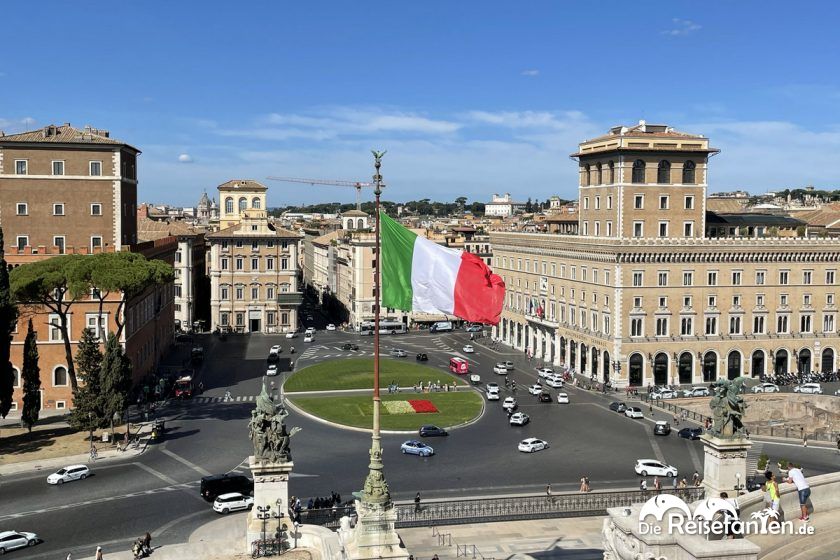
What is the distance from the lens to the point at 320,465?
45.8 meters

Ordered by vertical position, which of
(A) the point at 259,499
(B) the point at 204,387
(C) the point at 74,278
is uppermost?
(C) the point at 74,278

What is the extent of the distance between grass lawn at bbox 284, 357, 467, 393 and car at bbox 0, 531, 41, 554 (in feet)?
110

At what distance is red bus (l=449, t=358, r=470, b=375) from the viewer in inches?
2997

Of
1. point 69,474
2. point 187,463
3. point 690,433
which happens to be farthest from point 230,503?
point 690,433

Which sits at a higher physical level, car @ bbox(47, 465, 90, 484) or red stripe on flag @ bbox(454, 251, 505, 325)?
red stripe on flag @ bbox(454, 251, 505, 325)

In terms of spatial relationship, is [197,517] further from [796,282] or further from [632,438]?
[796,282]

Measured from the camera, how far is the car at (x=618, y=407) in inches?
2414

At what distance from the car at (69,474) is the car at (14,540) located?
8.77m

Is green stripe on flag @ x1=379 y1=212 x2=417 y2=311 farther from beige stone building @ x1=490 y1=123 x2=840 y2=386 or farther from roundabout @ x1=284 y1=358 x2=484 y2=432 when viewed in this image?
beige stone building @ x1=490 y1=123 x2=840 y2=386

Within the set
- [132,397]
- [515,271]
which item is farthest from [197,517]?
[515,271]

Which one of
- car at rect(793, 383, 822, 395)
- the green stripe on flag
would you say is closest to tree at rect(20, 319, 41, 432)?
the green stripe on flag

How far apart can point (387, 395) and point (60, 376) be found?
77.6 ft

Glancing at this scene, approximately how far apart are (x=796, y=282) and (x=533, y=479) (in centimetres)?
4371

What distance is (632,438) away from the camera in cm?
5369
